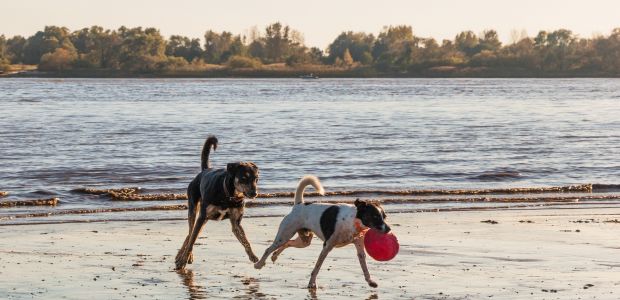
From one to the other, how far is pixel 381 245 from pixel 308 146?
26.2 metres

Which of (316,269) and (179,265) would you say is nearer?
(316,269)

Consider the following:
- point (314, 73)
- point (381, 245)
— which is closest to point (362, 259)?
point (381, 245)

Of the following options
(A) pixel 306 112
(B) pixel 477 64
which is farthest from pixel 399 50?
(A) pixel 306 112

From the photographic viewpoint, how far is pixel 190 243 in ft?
44.6

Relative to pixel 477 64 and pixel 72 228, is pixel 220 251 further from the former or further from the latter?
pixel 477 64

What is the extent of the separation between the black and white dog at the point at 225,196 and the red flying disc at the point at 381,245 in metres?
1.73

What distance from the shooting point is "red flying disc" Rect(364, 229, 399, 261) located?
39.3 feet

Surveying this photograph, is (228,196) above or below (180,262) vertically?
above

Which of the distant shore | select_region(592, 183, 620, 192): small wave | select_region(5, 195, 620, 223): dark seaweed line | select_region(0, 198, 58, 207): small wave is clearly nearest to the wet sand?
select_region(5, 195, 620, 223): dark seaweed line

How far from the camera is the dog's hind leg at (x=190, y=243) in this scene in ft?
43.8

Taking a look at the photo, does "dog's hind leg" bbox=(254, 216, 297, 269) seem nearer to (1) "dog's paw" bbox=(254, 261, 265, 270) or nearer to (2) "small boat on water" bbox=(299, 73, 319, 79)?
(1) "dog's paw" bbox=(254, 261, 265, 270)

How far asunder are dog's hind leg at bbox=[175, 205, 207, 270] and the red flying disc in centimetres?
240

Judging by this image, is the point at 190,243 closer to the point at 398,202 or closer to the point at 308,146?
the point at 398,202

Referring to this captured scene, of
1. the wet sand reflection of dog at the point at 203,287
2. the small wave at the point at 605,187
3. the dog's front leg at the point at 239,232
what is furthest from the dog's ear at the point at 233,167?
the small wave at the point at 605,187
